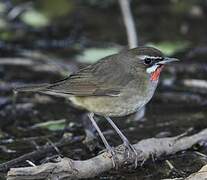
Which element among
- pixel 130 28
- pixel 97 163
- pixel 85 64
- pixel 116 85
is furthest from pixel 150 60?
pixel 85 64

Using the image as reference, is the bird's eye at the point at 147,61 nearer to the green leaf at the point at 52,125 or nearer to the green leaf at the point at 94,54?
the green leaf at the point at 52,125

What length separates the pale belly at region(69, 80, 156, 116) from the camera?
619 centimetres

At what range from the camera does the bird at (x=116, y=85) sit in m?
6.23

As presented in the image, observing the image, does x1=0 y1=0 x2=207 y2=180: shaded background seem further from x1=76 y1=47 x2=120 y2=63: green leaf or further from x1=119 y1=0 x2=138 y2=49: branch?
x1=119 y1=0 x2=138 y2=49: branch

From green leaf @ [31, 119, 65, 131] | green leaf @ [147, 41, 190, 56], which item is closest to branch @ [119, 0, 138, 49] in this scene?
green leaf @ [147, 41, 190, 56]

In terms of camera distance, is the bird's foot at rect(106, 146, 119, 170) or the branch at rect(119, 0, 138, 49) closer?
the bird's foot at rect(106, 146, 119, 170)

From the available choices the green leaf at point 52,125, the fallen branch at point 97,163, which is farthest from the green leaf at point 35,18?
the fallen branch at point 97,163

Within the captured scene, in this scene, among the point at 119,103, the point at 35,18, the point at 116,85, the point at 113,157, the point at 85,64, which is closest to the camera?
the point at 113,157

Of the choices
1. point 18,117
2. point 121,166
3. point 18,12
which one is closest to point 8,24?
point 18,12

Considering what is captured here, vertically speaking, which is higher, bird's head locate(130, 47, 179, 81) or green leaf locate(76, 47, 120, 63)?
green leaf locate(76, 47, 120, 63)

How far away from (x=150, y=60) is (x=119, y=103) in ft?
1.75

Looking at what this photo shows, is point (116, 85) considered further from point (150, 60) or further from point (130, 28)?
point (130, 28)

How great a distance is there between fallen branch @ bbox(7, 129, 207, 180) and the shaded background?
11cm

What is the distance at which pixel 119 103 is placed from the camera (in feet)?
20.4
